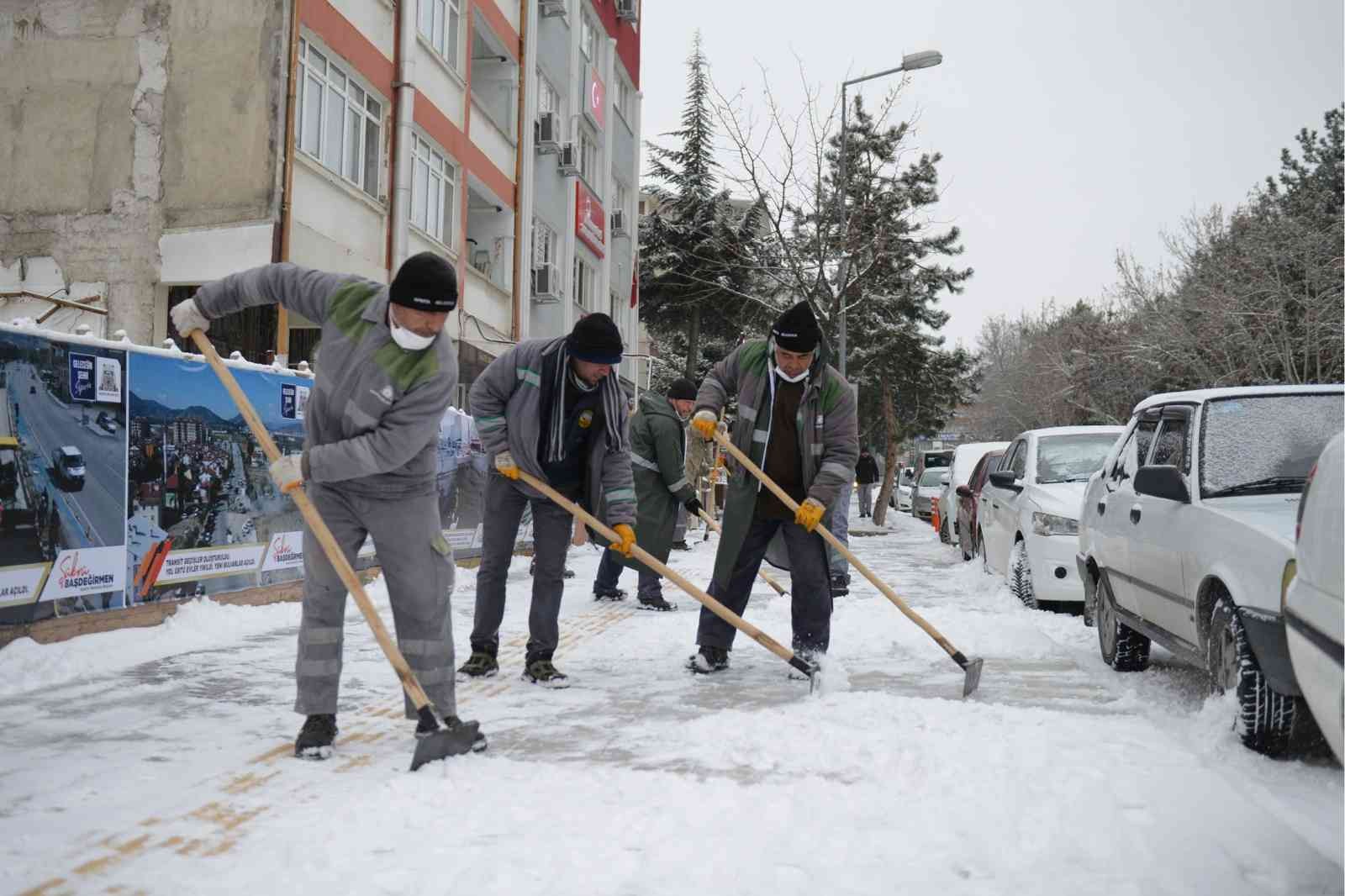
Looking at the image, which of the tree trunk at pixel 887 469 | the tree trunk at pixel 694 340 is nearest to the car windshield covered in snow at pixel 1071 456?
the tree trunk at pixel 887 469

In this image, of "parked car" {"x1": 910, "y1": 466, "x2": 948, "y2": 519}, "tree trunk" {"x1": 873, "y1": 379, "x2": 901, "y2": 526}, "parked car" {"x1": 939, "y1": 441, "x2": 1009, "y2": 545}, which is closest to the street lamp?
"parked car" {"x1": 939, "y1": 441, "x2": 1009, "y2": 545}

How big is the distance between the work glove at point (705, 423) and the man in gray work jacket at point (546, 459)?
0.39m

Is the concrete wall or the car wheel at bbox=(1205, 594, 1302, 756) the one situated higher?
the concrete wall

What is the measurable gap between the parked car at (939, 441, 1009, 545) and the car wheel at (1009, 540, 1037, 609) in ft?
21.2

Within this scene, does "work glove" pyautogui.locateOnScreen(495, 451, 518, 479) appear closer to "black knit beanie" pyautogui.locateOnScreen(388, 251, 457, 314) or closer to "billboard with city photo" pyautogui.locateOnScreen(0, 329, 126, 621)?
"black knit beanie" pyautogui.locateOnScreen(388, 251, 457, 314)

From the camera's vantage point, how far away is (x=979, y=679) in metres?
6.30

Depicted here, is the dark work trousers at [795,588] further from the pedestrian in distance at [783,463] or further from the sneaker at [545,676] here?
the sneaker at [545,676]

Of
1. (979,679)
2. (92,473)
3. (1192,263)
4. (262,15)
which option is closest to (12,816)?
(92,473)

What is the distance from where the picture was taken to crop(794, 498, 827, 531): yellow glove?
6.18 metres

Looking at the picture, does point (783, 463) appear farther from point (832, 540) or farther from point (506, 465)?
point (506, 465)

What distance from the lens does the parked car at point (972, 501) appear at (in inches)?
554

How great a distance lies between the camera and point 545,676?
6113mm

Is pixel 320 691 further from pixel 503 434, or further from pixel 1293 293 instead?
pixel 1293 293

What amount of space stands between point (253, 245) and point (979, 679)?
956 cm
